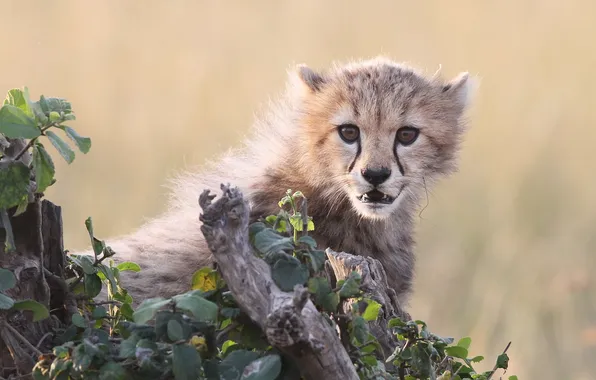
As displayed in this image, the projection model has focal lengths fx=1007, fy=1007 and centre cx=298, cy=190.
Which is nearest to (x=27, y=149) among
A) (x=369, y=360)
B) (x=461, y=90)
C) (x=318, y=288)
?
(x=318, y=288)

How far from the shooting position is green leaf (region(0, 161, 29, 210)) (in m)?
1.61

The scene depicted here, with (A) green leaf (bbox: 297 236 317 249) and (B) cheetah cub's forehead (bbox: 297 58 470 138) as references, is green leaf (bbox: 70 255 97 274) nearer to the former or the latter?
(A) green leaf (bbox: 297 236 317 249)

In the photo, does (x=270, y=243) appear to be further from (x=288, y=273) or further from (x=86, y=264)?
(x=86, y=264)

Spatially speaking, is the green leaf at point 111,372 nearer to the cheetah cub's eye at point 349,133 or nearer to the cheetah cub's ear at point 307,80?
the cheetah cub's eye at point 349,133

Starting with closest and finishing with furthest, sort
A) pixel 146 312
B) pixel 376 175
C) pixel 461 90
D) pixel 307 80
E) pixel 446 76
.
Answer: pixel 146 312 < pixel 376 175 < pixel 307 80 < pixel 461 90 < pixel 446 76

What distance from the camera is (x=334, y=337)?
4.98 feet

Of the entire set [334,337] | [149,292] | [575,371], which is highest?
[334,337]

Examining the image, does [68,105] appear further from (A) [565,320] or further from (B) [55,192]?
(B) [55,192]

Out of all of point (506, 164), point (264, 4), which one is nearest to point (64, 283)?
point (506, 164)

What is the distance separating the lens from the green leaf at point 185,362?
1446mm

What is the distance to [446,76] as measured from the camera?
476 centimetres

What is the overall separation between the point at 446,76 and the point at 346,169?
176 cm

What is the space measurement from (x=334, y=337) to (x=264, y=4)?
6214 mm

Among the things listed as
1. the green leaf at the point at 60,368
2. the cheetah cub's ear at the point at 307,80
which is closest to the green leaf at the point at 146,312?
the green leaf at the point at 60,368
